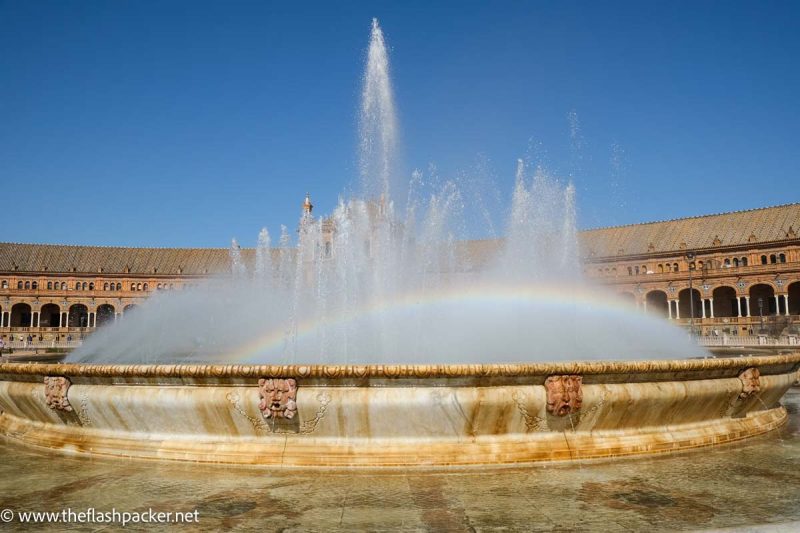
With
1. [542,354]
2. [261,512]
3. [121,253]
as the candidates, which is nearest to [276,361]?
[542,354]

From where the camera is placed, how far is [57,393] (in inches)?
256

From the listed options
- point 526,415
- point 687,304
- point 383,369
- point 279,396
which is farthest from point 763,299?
point 279,396

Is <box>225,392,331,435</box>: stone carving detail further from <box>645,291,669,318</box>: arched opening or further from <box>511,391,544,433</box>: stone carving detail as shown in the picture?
<box>645,291,669,318</box>: arched opening

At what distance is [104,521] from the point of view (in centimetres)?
421

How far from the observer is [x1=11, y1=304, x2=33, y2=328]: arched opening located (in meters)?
75.9

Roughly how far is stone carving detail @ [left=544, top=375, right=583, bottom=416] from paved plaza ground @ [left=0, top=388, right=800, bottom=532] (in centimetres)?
55

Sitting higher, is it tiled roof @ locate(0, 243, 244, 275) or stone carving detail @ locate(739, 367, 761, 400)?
tiled roof @ locate(0, 243, 244, 275)

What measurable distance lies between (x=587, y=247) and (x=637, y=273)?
6.69 m

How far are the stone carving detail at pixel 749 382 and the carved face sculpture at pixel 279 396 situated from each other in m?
4.90

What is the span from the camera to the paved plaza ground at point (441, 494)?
4.12 meters

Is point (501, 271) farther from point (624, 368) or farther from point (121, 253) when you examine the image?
point (121, 253)

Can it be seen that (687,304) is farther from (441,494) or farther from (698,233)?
(441,494)

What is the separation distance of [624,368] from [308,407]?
3020 millimetres

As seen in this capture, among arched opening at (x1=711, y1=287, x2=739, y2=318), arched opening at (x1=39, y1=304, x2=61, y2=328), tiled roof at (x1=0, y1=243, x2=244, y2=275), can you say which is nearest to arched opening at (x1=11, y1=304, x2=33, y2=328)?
arched opening at (x1=39, y1=304, x2=61, y2=328)
